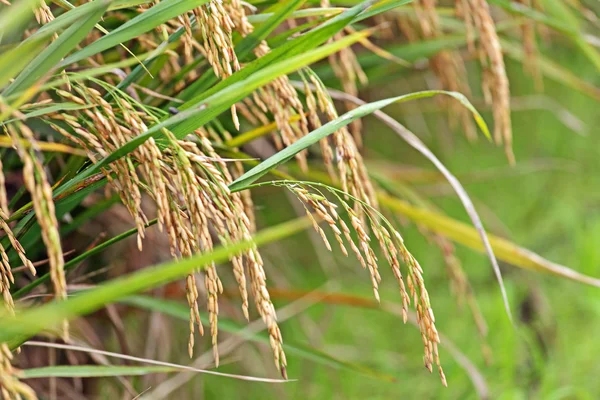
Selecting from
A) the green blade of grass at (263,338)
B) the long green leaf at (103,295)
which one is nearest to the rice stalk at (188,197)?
the long green leaf at (103,295)

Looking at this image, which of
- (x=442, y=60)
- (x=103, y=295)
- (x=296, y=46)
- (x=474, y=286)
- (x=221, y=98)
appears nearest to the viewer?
(x=103, y=295)

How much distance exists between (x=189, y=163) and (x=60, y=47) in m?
0.17

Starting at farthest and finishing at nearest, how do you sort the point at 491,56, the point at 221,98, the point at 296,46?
the point at 491,56 → the point at 296,46 → the point at 221,98

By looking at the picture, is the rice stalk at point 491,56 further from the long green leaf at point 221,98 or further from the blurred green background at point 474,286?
the long green leaf at point 221,98

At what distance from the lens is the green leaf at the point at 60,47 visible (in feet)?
1.92

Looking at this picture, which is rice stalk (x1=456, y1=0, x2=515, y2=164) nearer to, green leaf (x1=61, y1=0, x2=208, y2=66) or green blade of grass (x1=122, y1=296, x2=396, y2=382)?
green blade of grass (x1=122, y1=296, x2=396, y2=382)

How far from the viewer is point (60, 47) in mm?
604

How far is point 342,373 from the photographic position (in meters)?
1.57

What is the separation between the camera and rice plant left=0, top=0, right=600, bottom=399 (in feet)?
1.91

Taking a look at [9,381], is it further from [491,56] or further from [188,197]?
[491,56]

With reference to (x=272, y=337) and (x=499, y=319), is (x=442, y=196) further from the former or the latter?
(x=272, y=337)

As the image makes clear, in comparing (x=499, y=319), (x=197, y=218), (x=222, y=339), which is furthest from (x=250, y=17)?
(x=499, y=319)

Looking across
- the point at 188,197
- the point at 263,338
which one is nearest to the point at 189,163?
the point at 188,197

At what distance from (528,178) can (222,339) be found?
4.06 ft
